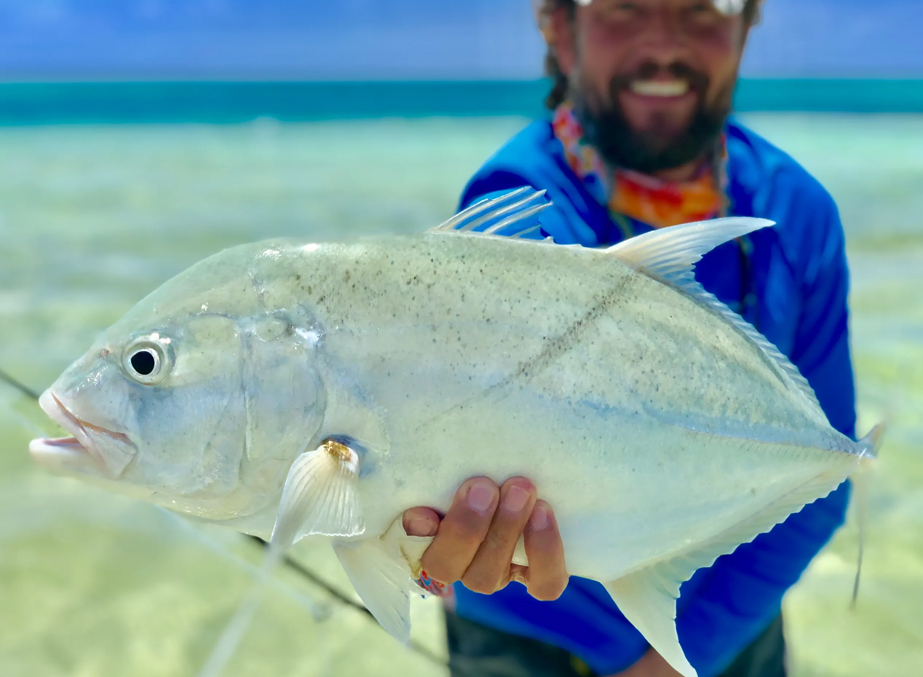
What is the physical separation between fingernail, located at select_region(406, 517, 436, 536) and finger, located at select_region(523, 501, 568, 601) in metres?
0.15

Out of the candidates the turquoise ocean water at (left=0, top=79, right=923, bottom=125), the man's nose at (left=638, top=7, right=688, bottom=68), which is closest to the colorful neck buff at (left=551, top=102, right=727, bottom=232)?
the man's nose at (left=638, top=7, right=688, bottom=68)

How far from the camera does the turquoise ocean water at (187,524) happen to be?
92.0 inches

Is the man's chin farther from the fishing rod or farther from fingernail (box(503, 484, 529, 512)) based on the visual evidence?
the fishing rod

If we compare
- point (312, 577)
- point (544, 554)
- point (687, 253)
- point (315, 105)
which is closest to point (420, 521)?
point (544, 554)

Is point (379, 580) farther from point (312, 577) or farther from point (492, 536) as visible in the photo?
point (312, 577)

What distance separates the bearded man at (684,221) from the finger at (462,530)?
48 cm

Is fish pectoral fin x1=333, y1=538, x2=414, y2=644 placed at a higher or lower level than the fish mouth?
lower

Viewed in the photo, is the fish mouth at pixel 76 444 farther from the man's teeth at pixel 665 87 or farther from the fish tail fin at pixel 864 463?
the man's teeth at pixel 665 87

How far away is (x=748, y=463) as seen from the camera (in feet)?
3.87

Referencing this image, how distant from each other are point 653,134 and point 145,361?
1.33 metres

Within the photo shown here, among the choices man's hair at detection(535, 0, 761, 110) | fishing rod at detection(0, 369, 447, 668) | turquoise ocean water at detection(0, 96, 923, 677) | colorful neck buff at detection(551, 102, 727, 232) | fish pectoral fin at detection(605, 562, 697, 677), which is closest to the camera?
fish pectoral fin at detection(605, 562, 697, 677)

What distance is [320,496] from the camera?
991 mm

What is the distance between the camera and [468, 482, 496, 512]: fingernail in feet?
3.55

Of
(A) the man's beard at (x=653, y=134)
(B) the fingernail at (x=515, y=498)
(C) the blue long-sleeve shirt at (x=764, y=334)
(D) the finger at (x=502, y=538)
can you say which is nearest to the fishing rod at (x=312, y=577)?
(D) the finger at (x=502, y=538)
